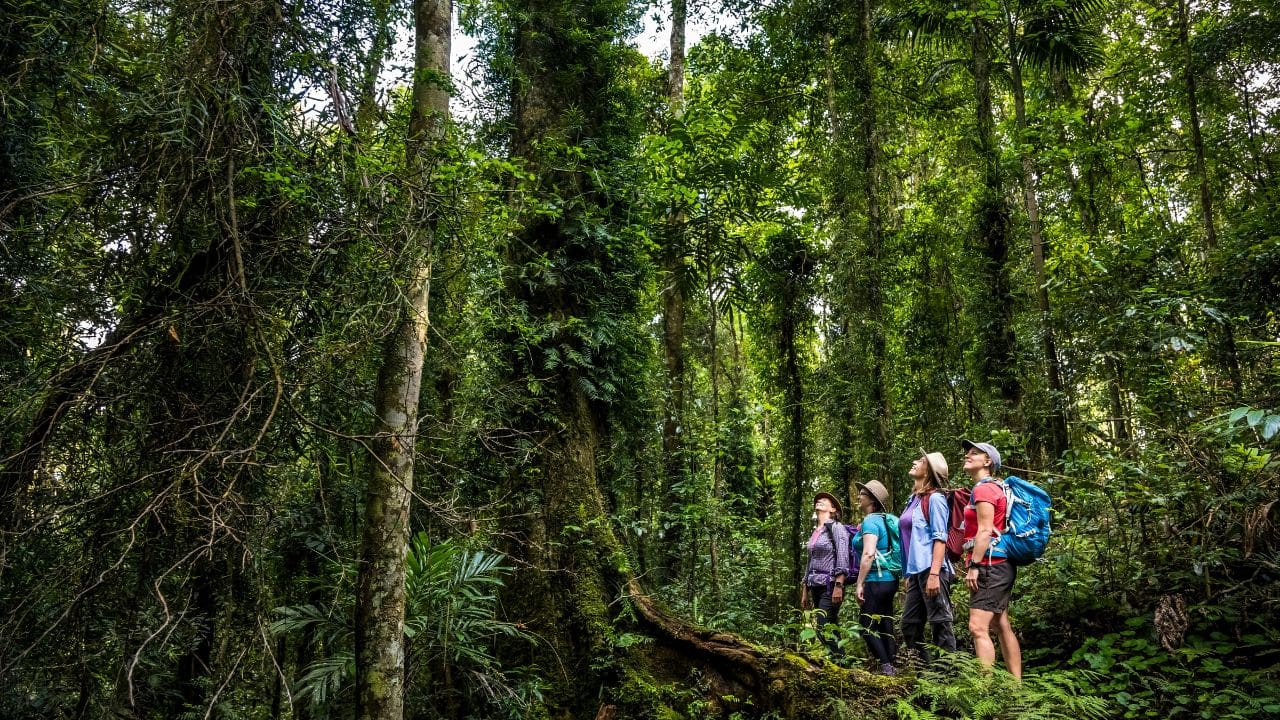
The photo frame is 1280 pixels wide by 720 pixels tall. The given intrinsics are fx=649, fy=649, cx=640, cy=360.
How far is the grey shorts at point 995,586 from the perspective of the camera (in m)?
5.27

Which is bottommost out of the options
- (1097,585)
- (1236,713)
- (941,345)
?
(1236,713)

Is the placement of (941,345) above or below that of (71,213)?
above

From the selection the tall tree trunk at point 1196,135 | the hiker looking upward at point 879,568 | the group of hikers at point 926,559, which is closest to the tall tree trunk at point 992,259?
the tall tree trunk at point 1196,135

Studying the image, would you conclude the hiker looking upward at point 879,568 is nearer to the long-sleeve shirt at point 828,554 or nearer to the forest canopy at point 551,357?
the long-sleeve shirt at point 828,554

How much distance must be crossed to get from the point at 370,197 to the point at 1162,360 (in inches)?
313

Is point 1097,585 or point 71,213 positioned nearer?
point 71,213

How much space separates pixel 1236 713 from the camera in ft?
15.2

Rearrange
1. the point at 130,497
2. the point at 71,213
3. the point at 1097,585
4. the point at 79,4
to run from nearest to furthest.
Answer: the point at 71,213 → the point at 130,497 → the point at 79,4 → the point at 1097,585

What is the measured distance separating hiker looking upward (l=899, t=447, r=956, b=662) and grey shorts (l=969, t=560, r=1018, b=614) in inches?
12.8

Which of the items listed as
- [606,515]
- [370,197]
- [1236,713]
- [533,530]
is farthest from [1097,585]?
[370,197]

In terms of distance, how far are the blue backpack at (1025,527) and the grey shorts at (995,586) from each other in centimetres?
10

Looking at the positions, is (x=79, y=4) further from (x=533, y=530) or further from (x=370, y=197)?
(x=533, y=530)

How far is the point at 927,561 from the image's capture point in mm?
5785

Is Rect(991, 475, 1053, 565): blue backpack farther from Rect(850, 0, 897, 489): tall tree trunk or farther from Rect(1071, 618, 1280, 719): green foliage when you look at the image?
Rect(850, 0, 897, 489): tall tree trunk
